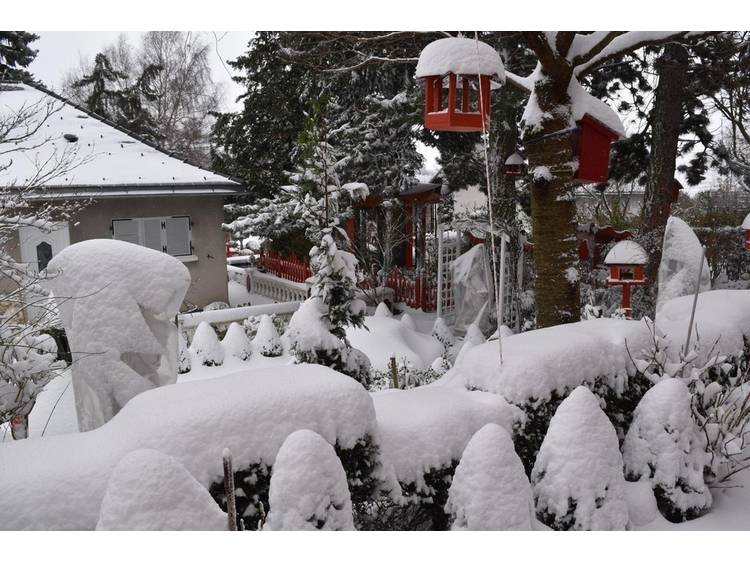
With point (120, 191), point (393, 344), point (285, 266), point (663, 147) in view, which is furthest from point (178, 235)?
point (663, 147)

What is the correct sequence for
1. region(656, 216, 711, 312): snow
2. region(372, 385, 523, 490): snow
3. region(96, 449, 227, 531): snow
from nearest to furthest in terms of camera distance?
1. region(96, 449, 227, 531): snow
2. region(372, 385, 523, 490): snow
3. region(656, 216, 711, 312): snow

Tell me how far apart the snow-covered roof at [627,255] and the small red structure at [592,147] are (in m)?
0.79

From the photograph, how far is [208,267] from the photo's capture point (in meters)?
6.66

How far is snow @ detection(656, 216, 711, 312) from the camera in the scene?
17.6 ft

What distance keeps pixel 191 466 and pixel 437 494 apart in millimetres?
1073

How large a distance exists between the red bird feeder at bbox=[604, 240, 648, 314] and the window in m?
4.54

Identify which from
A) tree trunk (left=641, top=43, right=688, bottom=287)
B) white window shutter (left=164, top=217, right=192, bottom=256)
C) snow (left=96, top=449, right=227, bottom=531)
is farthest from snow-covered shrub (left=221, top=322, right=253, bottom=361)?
tree trunk (left=641, top=43, right=688, bottom=287)

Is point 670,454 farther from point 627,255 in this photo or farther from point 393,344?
point 393,344

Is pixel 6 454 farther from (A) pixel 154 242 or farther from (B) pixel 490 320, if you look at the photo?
(B) pixel 490 320

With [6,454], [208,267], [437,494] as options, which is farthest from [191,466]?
[208,267]

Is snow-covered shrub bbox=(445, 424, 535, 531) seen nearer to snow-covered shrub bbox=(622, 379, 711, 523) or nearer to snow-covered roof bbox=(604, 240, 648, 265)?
snow-covered shrub bbox=(622, 379, 711, 523)

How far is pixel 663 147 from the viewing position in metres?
6.35

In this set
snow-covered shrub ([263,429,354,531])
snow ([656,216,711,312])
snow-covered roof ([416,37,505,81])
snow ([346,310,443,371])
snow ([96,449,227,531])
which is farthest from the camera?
snow ([346,310,443,371])

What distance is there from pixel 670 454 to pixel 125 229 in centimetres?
543
